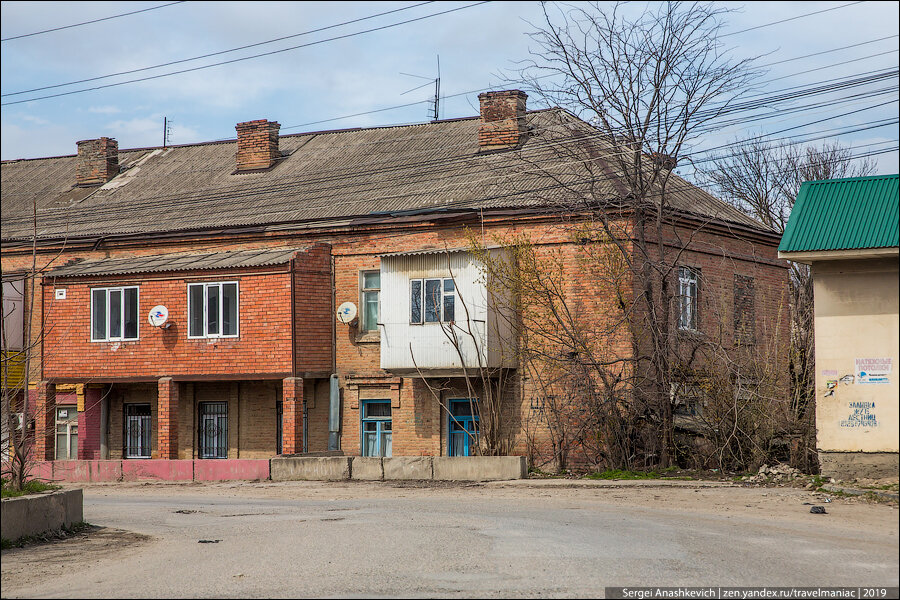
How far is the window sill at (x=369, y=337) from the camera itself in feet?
86.3

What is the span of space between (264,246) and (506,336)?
798cm

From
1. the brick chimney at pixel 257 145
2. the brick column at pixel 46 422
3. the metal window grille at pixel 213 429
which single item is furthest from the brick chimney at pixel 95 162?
the metal window grille at pixel 213 429

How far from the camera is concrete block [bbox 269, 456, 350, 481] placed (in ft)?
72.4

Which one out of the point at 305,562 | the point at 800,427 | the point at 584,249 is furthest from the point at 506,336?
the point at 305,562

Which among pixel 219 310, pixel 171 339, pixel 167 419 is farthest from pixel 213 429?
pixel 219 310

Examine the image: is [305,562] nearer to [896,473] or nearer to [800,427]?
[896,473]

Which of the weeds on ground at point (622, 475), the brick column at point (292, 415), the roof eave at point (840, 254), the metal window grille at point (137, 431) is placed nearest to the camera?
the roof eave at point (840, 254)

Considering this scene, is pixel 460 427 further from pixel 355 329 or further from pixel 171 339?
pixel 171 339

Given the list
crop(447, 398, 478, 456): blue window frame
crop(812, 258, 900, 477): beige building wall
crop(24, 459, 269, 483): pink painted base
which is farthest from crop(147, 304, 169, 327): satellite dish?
crop(812, 258, 900, 477): beige building wall

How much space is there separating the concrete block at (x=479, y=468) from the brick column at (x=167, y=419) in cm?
929

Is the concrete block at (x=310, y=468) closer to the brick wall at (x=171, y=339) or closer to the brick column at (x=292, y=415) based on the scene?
the brick column at (x=292, y=415)

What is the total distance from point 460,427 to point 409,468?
13.2 feet

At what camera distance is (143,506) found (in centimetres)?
1808

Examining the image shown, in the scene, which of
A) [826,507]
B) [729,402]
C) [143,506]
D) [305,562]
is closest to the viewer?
[305,562]
